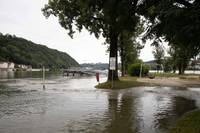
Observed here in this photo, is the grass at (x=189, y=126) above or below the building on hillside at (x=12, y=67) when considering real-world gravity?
below

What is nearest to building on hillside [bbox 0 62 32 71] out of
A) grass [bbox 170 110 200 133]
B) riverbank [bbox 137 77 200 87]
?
riverbank [bbox 137 77 200 87]

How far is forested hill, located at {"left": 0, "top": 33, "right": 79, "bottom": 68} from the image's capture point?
544 ft

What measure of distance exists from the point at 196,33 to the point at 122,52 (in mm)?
47697

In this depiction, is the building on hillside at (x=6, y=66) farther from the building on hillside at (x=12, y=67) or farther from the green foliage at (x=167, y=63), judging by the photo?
the green foliage at (x=167, y=63)

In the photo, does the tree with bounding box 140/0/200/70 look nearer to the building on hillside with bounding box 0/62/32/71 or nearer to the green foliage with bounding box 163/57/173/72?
the green foliage with bounding box 163/57/173/72

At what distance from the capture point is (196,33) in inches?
361

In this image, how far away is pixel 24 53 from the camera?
176 meters

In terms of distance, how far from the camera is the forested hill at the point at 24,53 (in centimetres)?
16575

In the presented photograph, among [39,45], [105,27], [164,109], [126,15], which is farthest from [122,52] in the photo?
[39,45]

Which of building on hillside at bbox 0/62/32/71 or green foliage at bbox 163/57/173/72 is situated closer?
green foliage at bbox 163/57/173/72

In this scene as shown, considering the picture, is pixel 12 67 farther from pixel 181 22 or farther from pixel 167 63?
pixel 181 22

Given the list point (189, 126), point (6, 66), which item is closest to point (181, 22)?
point (189, 126)

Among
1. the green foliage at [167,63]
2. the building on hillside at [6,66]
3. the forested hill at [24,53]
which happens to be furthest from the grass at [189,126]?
the forested hill at [24,53]

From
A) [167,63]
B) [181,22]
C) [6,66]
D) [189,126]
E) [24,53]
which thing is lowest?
[189,126]
